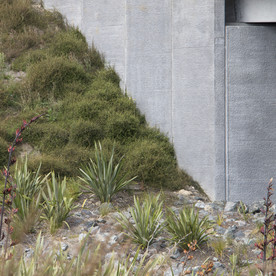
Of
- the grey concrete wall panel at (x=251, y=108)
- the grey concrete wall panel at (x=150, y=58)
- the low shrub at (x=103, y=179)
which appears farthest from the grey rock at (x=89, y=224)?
the grey concrete wall panel at (x=150, y=58)

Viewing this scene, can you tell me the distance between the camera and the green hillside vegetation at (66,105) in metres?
8.48

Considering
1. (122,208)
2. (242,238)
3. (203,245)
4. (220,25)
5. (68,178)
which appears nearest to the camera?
(203,245)

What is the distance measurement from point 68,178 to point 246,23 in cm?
487

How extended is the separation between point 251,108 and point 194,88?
1.30m

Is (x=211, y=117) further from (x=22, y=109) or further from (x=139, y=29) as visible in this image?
(x=22, y=109)

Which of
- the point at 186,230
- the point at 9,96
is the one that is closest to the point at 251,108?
the point at 186,230

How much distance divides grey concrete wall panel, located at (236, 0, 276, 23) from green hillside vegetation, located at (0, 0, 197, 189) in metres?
3.07

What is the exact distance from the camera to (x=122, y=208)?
6.86 meters

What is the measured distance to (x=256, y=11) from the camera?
8.68 m

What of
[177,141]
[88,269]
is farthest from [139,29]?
[88,269]

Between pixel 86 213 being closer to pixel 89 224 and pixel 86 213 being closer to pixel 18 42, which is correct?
pixel 89 224

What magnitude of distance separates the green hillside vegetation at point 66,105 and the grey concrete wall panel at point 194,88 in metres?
0.35

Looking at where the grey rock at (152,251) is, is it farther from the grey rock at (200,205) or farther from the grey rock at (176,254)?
the grey rock at (200,205)

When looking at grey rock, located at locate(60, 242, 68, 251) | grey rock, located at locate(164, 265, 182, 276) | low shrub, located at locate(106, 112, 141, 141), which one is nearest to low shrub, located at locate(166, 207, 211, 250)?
grey rock, located at locate(164, 265, 182, 276)
